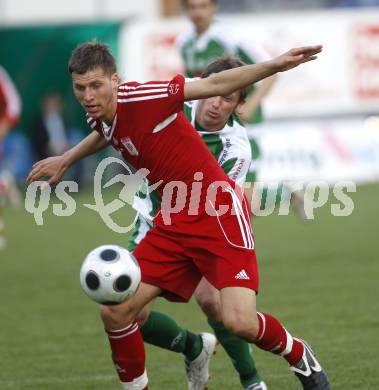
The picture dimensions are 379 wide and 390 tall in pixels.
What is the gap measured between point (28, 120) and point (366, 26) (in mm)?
7104

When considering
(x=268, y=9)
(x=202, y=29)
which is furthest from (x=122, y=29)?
(x=202, y=29)

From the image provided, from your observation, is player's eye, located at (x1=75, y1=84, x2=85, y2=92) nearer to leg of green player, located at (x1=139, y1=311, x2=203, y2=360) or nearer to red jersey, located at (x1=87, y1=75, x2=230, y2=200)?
red jersey, located at (x1=87, y1=75, x2=230, y2=200)

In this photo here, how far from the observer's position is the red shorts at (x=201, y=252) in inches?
217

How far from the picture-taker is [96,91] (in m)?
5.36

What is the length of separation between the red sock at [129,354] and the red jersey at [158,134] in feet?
2.59

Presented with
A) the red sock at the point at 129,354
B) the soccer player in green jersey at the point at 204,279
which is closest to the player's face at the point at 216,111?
the soccer player in green jersey at the point at 204,279

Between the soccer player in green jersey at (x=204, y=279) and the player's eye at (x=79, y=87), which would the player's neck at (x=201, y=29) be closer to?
the soccer player in green jersey at (x=204, y=279)

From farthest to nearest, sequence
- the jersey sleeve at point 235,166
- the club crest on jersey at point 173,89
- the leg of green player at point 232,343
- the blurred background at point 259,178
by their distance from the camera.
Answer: the blurred background at point 259,178
the jersey sleeve at point 235,166
the leg of green player at point 232,343
the club crest on jersey at point 173,89

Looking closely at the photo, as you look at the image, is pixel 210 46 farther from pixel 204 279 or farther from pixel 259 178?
pixel 259 178

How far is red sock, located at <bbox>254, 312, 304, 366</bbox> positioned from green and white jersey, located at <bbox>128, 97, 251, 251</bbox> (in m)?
1.05

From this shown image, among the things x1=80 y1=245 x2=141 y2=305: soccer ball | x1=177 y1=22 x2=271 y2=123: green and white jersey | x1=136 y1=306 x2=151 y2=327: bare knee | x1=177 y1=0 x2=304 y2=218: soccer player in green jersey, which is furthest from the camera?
x1=177 y1=22 x2=271 y2=123: green and white jersey

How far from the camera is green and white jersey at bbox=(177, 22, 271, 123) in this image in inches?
361

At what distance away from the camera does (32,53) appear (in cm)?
2219

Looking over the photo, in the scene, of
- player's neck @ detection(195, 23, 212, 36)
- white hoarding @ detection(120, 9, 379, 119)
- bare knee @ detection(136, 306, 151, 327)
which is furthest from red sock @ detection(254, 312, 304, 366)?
white hoarding @ detection(120, 9, 379, 119)
